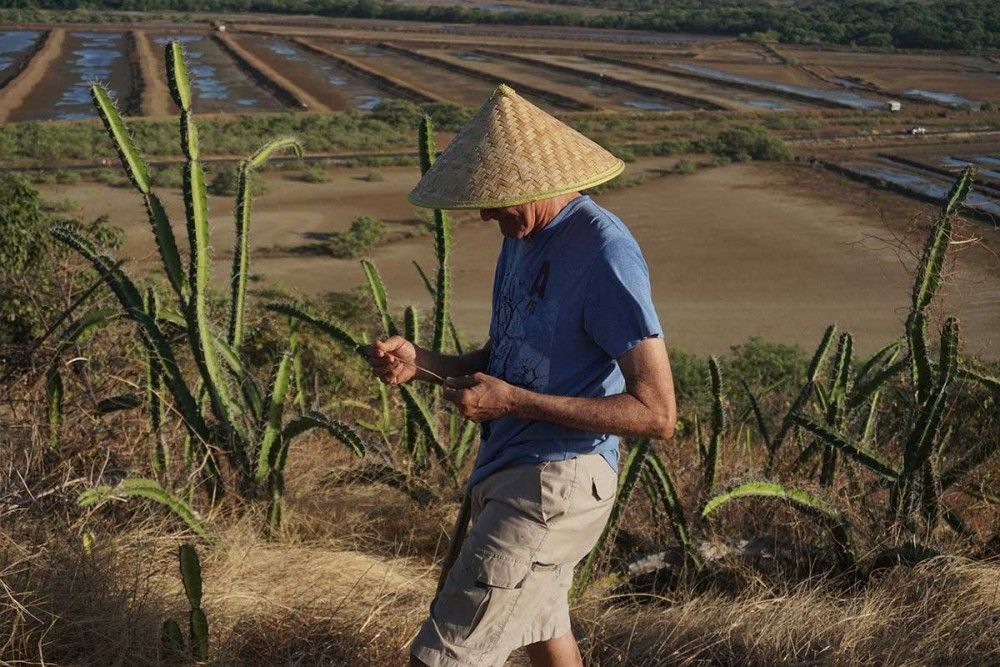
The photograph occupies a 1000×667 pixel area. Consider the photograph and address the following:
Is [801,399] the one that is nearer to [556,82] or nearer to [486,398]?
[486,398]

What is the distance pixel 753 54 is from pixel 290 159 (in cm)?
2972

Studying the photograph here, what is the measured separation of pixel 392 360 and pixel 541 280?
39 centimetres

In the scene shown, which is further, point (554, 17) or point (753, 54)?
point (554, 17)

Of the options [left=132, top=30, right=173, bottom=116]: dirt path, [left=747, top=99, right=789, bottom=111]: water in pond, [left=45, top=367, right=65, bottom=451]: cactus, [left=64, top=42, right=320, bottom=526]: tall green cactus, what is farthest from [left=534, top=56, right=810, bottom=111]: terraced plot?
[left=45, top=367, right=65, bottom=451]: cactus

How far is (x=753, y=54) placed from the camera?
48.2 m

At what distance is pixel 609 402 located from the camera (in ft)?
6.91

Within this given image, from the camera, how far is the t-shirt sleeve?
6.83 ft

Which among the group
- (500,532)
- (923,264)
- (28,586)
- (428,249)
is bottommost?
(428,249)

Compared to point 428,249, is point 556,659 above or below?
above

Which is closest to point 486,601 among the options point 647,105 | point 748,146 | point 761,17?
point 748,146

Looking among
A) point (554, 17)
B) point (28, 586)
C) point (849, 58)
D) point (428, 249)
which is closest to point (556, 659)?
point (28, 586)

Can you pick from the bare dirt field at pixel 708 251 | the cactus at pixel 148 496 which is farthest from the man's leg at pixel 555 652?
the bare dirt field at pixel 708 251

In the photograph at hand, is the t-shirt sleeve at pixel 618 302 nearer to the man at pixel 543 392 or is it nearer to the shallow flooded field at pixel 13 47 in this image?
the man at pixel 543 392

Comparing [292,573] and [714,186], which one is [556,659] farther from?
[714,186]
